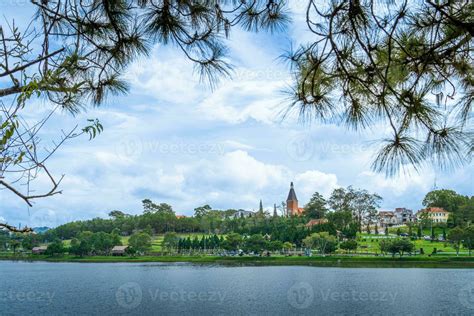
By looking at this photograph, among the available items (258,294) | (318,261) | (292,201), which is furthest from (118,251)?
(258,294)

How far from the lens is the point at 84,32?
8.26ft

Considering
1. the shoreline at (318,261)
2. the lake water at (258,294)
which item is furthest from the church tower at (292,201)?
the lake water at (258,294)

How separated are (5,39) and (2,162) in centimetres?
48

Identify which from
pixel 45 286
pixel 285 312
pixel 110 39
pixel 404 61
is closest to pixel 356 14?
pixel 404 61

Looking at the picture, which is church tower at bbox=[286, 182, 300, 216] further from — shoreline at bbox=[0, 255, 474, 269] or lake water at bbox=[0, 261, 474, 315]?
lake water at bbox=[0, 261, 474, 315]

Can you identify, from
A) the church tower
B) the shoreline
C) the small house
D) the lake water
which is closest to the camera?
the lake water

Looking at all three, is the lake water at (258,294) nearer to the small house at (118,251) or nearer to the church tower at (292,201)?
the small house at (118,251)

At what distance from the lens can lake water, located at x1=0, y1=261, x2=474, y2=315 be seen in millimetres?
19234

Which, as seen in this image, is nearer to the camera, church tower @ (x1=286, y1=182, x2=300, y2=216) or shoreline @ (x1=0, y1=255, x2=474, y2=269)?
shoreline @ (x1=0, y1=255, x2=474, y2=269)

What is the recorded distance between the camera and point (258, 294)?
23328 mm

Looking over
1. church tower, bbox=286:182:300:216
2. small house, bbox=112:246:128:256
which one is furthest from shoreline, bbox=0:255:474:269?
church tower, bbox=286:182:300:216

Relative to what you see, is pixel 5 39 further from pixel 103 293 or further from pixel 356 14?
pixel 103 293

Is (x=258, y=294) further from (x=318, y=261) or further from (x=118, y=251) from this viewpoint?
(x=118, y=251)

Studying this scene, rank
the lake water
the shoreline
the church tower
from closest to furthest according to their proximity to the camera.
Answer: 1. the lake water
2. the shoreline
3. the church tower
